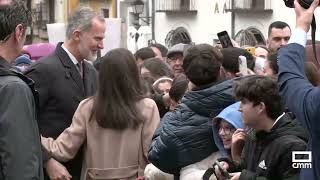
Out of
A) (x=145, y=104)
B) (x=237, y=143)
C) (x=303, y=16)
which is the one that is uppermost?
(x=303, y=16)

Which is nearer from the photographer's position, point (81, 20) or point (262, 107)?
point (262, 107)

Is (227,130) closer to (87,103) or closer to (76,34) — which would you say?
(87,103)

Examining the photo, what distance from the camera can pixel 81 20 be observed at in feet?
17.8

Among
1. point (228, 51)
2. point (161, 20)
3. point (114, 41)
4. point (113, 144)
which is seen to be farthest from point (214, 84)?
point (161, 20)

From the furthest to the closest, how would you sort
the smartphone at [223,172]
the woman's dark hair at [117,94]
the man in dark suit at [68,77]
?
1. the man in dark suit at [68,77]
2. the woman's dark hair at [117,94]
3. the smartphone at [223,172]

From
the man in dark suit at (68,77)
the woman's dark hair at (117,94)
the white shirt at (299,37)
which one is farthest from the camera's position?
the man in dark suit at (68,77)

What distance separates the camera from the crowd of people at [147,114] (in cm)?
329

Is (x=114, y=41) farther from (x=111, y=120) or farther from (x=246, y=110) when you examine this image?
(x=246, y=110)

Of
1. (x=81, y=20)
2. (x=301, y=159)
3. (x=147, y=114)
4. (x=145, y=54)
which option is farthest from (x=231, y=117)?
(x=145, y=54)

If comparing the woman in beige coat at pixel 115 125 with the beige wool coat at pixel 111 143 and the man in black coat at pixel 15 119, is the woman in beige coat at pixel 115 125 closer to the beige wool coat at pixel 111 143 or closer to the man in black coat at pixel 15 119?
the beige wool coat at pixel 111 143

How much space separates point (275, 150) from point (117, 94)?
54.3 inches

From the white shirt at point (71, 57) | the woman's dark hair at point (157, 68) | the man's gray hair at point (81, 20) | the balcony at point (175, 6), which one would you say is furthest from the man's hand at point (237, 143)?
the balcony at point (175, 6)

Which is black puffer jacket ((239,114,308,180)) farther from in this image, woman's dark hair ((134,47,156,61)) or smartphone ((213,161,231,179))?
woman's dark hair ((134,47,156,61))

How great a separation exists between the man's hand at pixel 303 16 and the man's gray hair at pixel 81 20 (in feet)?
8.51
